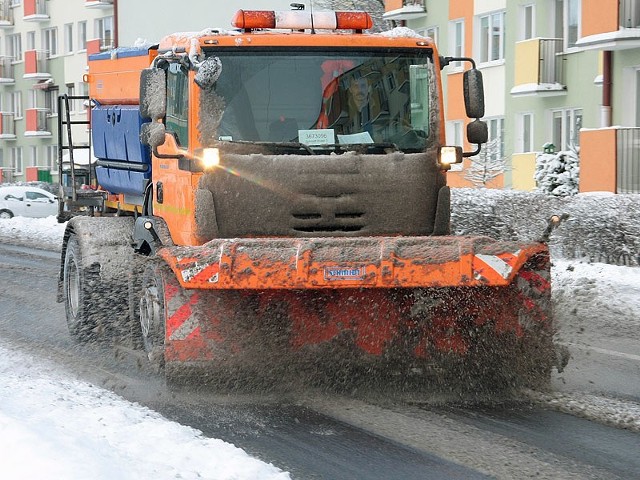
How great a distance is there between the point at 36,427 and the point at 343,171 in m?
3.01

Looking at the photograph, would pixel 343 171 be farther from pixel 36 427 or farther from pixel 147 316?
pixel 36 427

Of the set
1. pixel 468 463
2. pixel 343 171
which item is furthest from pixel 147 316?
→ pixel 468 463

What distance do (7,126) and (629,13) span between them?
4861 cm

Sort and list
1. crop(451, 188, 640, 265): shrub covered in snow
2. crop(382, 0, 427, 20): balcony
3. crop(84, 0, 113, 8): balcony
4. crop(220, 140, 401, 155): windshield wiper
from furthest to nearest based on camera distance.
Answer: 1. crop(84, 0, 113, 8): balcony
2. crop(382, 0, 427, 20): balcony
3. crop(451, 188, 640, 265): shrub covered in snow
4. crop(220, 140, 401, 155): windshield wiper

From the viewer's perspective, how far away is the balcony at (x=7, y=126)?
6744 centimetres

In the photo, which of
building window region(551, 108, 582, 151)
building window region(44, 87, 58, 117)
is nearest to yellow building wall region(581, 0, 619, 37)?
building window region(551, 108, 582, 151)

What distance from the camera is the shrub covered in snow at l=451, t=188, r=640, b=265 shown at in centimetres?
1554

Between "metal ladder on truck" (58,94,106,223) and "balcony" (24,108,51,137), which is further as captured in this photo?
"balcony" (24,108,51,137)

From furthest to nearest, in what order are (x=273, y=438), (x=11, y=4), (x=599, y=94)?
(x=11, y=4)
(x=599, y=94)
(x=273, y=438)

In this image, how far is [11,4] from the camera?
67.7m

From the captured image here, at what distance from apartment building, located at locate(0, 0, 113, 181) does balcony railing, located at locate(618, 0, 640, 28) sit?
3656 centimetres

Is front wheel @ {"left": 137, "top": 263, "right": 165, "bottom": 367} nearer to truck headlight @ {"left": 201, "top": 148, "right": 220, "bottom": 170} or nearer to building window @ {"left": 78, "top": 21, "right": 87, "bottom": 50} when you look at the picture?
truck headlight @ {"left": 201, "top": 148, "right": 220, "bottom": 170}

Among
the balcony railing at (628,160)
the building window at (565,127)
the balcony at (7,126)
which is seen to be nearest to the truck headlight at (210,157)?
the balcony railing at (628,160)

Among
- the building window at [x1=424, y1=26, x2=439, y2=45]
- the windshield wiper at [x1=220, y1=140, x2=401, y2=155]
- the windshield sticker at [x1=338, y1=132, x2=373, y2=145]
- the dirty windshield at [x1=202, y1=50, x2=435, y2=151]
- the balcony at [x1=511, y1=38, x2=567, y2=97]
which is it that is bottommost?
the windshield wiper at [x1=220, y1=140, x2=401, y2=155]
